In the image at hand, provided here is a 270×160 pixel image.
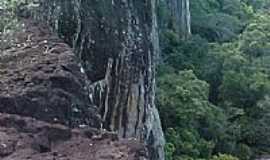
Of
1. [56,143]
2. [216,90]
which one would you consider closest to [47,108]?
[56,143]

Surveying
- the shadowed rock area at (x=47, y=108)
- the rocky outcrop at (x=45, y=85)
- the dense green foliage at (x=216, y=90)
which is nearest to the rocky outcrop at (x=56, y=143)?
the shadowed rock area at (x=47, y=108)

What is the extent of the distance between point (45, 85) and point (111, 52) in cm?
126

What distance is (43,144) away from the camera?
3.36 metres

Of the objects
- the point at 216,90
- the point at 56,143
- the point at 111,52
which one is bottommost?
the point at 216,90

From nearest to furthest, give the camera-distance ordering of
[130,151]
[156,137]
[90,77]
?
[130,151] → [90,77] → [156,137]

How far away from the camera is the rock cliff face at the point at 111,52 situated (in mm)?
5195

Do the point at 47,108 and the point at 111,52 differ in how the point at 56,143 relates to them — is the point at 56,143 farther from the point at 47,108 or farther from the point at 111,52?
the point at 111,52

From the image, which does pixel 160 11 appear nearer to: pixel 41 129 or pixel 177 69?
pixel 177 69

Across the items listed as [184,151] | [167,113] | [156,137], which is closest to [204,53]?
[167,113]

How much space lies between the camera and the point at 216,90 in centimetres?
2152

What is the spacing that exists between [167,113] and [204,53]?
22.3ft

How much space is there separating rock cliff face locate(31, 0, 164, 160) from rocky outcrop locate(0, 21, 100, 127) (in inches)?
21.0

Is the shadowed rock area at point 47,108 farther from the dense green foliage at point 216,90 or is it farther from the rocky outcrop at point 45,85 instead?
the dense green foliage at point 216,90

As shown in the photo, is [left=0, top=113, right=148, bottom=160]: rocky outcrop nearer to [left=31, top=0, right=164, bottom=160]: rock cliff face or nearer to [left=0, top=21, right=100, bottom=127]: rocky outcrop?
[left=0, top=21, right=100, bottom=127]: rocky outcrop
